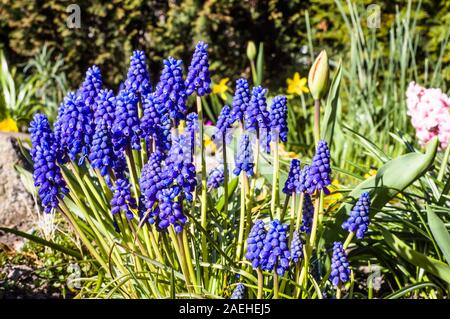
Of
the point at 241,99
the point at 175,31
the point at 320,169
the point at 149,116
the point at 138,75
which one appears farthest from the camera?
the point at 175,31

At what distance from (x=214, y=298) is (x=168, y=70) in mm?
732

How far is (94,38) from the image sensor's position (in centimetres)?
639

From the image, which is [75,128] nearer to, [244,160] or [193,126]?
[193,126]

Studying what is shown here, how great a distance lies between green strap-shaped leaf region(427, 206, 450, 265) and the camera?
89.0 inches

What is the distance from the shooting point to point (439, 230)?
7.51 feet

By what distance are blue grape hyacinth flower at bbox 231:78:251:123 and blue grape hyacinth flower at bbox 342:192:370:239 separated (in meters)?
0.48

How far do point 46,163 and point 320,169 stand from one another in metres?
0.82

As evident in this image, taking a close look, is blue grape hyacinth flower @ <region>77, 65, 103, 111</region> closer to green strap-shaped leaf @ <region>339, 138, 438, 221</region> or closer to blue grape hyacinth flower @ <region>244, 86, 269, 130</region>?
blue grape hyacinth flower @ <region>244, 86, 269, 130</region>

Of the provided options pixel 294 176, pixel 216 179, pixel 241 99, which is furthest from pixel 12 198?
pixel 294 176

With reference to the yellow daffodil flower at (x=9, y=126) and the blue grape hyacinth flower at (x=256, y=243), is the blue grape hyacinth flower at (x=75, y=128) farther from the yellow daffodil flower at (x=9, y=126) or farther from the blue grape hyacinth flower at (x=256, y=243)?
the yellow daffodil flower at (x=9, y=126)
